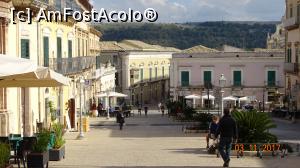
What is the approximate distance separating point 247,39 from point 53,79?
550ft

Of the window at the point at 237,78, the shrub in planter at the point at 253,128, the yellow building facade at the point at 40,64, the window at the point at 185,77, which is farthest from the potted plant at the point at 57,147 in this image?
the window at the point at 237,78

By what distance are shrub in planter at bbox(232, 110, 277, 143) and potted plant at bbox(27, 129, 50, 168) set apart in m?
7.32

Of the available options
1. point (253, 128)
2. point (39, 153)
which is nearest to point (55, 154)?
point (39, 153)

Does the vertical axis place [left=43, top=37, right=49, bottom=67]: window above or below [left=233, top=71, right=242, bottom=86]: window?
above

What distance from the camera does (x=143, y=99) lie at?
9356 cm

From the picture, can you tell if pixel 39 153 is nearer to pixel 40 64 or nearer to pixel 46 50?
pixel 40 64

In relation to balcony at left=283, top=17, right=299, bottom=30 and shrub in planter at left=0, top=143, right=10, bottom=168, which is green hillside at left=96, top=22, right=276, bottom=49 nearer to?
balcony at left=283, top=17, right=299, bottom=30

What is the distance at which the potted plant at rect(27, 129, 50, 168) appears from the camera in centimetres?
1564

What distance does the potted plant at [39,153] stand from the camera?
A: 616 inches

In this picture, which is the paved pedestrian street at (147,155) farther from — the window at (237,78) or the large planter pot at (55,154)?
the window at (237,78)

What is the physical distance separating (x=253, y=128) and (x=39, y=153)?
8004 mm

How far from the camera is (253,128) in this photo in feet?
70.3

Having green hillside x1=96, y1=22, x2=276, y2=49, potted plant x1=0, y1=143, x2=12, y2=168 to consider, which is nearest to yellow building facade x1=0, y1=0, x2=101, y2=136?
potted plant x1=0, y1=143, x2=12, y2=168

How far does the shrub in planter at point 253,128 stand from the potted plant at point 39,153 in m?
7.32
